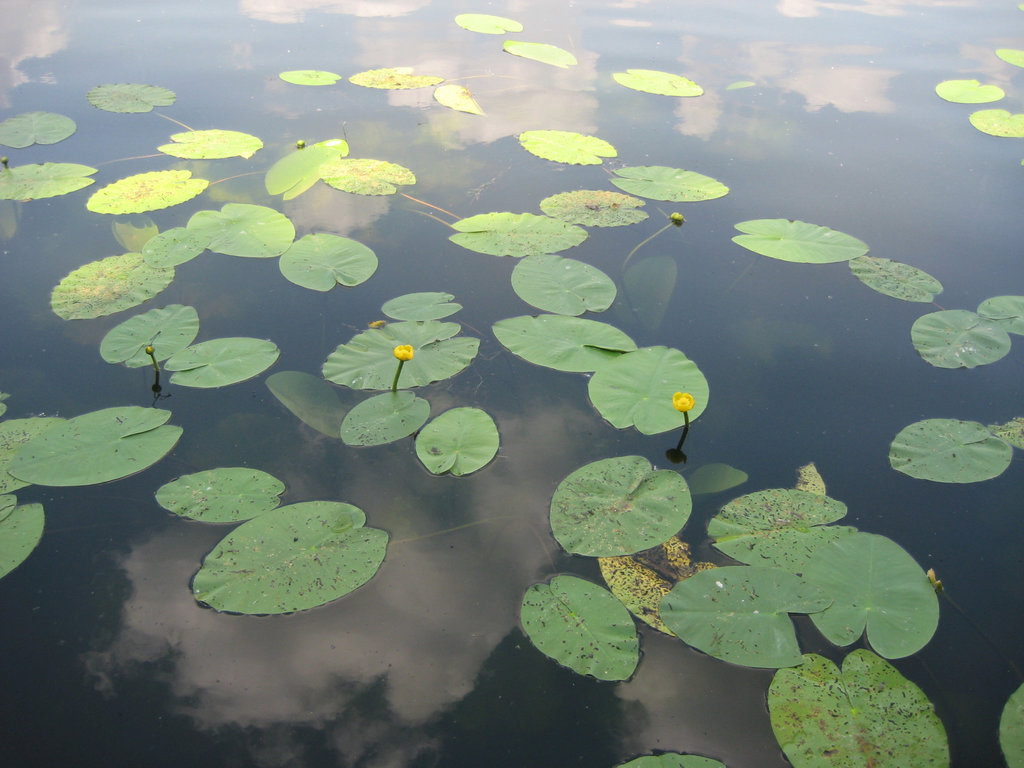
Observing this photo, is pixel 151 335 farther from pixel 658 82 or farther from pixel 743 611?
pixel 658 82

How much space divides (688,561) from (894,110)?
4430mm

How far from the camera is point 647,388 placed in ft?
8.24

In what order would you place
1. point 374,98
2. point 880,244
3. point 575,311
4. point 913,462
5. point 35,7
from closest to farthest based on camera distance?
point 913,462
point 575,311
point 880,244
point 374,98
point 35,7

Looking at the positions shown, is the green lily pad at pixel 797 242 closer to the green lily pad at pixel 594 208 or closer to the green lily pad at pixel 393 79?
the green lily pad at pixel 594 208

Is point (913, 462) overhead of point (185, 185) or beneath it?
beneath

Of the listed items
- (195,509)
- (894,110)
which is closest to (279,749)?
(195,509)

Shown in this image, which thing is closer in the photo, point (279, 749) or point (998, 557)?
point (279, 749)

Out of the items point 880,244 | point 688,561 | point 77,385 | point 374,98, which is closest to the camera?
point 688,561

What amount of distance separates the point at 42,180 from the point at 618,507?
365cm

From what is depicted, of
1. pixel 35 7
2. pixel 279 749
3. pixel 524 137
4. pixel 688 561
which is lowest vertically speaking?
pixel 279 749

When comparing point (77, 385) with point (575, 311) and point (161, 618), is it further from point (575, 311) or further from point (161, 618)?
point (575, 311)

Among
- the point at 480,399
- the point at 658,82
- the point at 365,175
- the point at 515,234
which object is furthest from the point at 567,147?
the point at 480,399

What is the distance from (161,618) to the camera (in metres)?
1.86

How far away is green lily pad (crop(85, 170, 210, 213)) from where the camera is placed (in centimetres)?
350
